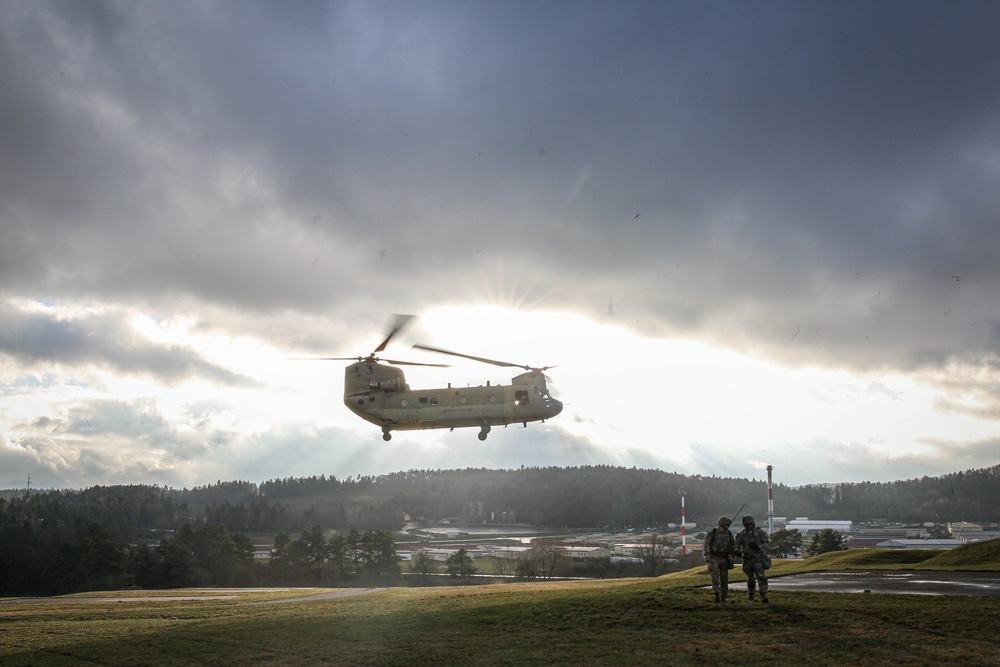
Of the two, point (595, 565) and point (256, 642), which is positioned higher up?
point (256, 642)

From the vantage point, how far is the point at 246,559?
359 ft

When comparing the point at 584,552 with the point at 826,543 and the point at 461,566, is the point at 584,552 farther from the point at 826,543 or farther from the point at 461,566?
the point at 826,543

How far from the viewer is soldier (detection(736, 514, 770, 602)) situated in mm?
22902

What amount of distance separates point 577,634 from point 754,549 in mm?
6253

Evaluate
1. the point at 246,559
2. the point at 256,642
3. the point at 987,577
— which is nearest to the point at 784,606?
the point at 987,577

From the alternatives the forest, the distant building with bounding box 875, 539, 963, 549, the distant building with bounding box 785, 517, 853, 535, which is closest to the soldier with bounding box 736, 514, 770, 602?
the forest

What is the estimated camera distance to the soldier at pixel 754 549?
75.1 feet

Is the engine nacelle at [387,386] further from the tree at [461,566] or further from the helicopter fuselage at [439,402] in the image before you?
the tree at [461,566]

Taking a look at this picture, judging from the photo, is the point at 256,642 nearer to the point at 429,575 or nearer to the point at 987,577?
the point at 987,577

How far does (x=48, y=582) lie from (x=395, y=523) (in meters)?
77.9

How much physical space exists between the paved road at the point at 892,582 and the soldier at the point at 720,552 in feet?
14.2

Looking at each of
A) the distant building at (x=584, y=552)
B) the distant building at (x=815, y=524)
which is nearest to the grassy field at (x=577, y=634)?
the distant building at (x=584, y=552)

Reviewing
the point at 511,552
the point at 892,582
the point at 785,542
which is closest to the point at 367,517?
the point at 511,552

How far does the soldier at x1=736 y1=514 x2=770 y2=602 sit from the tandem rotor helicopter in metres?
18.5
